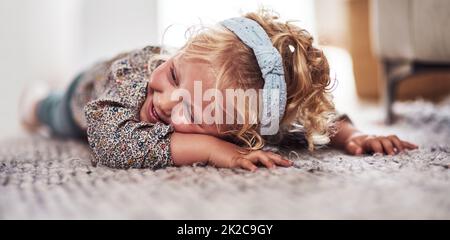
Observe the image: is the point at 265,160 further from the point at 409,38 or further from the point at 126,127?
the point at 409,38

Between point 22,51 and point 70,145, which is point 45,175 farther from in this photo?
point 22,51

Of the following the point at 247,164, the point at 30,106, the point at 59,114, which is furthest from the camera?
the point at 30,106

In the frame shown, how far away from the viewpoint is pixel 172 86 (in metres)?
0.74

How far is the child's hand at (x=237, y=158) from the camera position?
0.67 meters

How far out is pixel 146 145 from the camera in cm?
69

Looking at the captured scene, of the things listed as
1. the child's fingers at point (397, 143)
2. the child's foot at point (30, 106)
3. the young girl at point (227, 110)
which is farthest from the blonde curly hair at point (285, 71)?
the child's foot at point (30, 106)

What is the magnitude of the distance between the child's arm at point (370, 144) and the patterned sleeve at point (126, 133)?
325 millimetres

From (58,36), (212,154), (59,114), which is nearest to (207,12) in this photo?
(59,114)

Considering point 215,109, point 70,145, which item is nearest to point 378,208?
point 215,109

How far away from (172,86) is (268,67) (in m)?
0.16

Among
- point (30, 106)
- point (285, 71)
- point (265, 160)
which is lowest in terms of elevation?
point (30, 106)

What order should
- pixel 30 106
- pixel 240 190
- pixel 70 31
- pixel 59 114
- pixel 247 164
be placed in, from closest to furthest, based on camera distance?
pixel 240 190 → pixel 247 164 → pixel 59 114 → pixel 30 106 → pixel 70 31

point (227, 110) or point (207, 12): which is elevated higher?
point (207, 12)

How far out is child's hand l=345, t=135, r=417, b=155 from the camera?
782 millimetres
